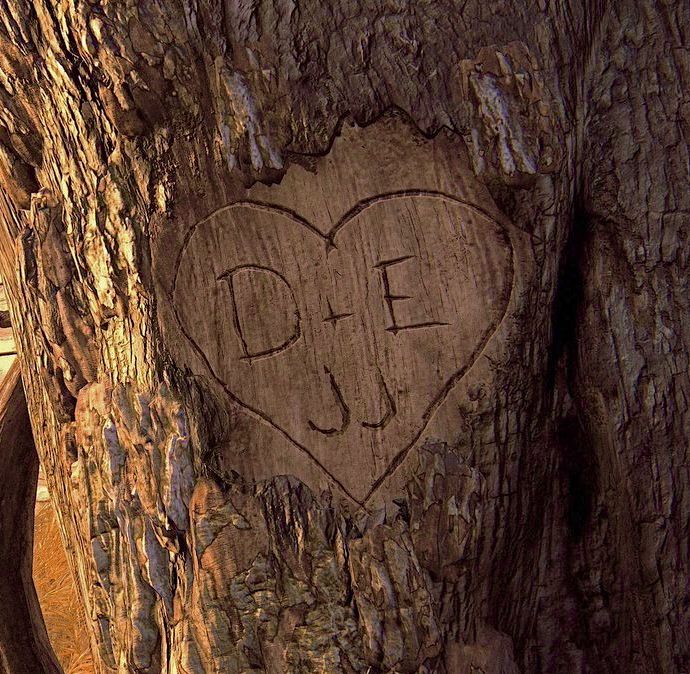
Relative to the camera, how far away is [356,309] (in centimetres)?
121

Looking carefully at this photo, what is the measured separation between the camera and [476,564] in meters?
1.21

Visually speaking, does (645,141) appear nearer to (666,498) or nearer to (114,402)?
(666,498)

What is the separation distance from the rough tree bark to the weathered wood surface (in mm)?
530

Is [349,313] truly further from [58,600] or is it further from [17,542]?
[58,600]

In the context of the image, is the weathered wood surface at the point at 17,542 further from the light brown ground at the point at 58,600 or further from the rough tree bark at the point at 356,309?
the light brown ground at the point at 58,600

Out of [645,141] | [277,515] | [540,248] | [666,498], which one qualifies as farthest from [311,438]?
[645,141]

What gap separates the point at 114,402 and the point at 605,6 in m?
0.88

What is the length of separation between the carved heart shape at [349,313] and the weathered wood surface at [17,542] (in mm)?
734

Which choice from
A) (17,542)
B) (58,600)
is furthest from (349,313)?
(58,600)

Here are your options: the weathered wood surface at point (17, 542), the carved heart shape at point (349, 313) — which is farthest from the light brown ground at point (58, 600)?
the carved heart shape at point (349, 313)

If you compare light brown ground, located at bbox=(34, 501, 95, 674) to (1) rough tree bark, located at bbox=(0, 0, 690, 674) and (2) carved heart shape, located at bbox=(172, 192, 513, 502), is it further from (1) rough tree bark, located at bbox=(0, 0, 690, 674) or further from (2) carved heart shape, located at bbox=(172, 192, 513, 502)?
(2) carved heart shape, located at bbox=(172, 192, 513, 502)

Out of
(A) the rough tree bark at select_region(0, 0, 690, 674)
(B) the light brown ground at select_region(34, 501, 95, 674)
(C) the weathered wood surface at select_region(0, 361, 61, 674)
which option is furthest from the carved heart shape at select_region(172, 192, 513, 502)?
(B) the light brown ground at select_region(34, 501, 95, 674)

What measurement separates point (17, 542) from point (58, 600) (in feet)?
6.03

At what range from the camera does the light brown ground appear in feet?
10.8
